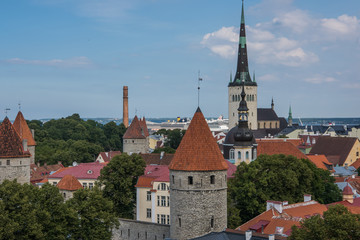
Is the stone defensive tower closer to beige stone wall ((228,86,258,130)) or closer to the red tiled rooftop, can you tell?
the red tiled rooftop

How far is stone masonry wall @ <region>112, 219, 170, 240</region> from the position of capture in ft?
120

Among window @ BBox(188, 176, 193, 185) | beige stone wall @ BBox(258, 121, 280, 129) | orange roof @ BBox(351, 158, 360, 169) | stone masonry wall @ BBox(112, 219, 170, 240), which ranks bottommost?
stone masonry wall @ BBox(112, 219, 170, 240)

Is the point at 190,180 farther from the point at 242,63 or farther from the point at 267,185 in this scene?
the point at 242,63

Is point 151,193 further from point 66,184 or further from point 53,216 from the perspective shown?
point 53,216

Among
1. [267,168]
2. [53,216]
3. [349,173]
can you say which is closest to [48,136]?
[349,173]

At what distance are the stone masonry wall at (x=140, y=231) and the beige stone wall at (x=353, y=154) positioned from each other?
52045mm

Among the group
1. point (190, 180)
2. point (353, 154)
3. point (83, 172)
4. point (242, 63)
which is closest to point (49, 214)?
point (190, 180)

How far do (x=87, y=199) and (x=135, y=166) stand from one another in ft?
43.2

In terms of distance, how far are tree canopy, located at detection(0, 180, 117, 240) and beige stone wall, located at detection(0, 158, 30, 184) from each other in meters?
14.4

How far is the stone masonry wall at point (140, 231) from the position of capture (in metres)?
36.5

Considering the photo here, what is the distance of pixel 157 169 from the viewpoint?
170 feet

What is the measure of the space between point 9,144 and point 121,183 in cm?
1090

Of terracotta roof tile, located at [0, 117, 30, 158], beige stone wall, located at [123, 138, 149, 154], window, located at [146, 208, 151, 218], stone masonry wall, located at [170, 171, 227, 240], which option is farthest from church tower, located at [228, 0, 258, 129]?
stone masonry wall, located at [170, 171, 227, 240]

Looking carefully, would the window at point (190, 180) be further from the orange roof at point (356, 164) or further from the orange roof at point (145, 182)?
the orange roof at point (356, 164)
